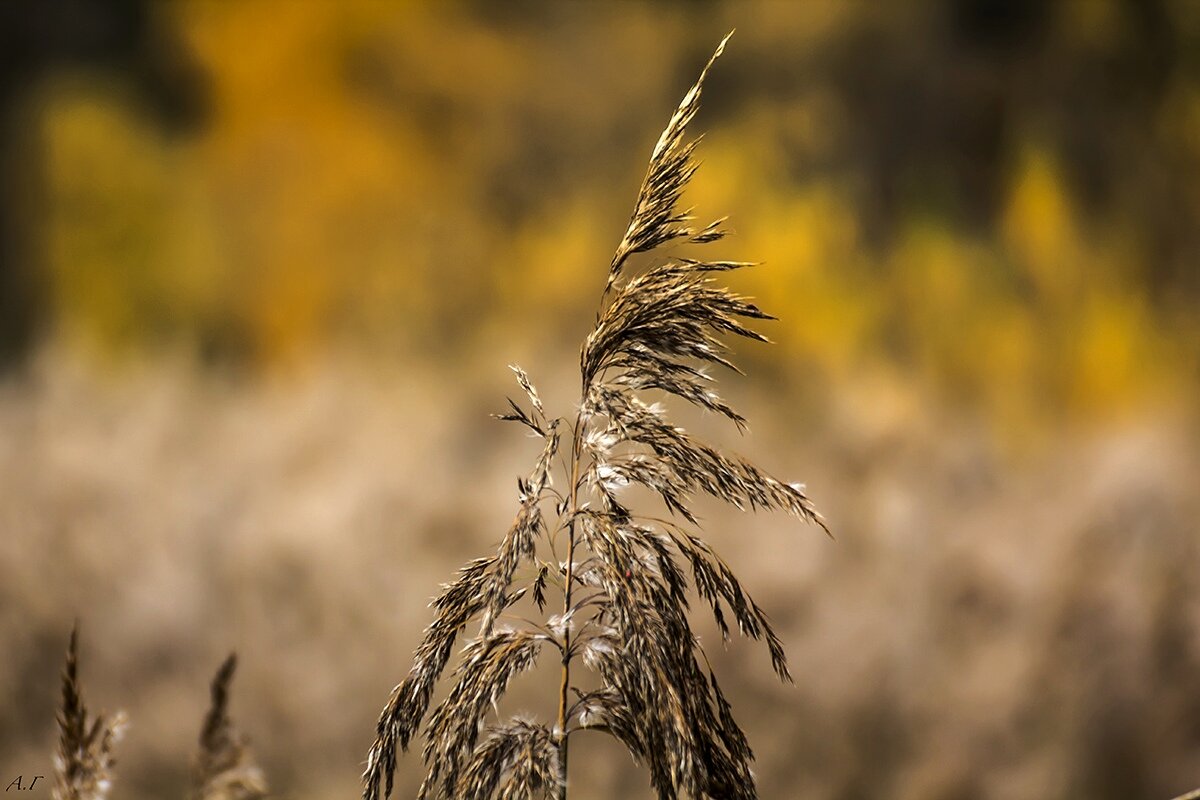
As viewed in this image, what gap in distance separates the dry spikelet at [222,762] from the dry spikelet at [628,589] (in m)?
0.18

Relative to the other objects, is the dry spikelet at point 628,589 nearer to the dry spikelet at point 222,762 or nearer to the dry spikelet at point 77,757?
the dry spikelet at point 222,762

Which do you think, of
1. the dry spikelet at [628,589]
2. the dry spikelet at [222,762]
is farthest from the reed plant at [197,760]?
the dry spikelet at [628,589]

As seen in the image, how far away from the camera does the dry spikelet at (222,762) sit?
50.9 inches

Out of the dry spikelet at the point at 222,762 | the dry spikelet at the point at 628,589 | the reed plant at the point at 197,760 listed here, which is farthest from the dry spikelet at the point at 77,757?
the dry spikelet at the point at 628,589

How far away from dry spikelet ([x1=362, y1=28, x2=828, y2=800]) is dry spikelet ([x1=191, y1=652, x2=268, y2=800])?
18 centimetres

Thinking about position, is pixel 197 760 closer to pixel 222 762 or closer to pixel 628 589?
pixel 222 762

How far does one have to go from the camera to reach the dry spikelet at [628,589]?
53.1 inches

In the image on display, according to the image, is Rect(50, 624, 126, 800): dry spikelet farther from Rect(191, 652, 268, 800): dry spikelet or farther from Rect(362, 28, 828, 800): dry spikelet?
Rect(362, 28, 828, 800): dry spikelet

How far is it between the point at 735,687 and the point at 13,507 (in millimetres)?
3105

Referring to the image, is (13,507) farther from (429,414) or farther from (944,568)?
(944,568)

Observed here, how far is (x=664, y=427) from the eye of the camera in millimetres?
1432

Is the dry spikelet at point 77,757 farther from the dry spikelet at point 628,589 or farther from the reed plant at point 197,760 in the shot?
the dry spikelet at point 628,589

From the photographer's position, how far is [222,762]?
1.30m

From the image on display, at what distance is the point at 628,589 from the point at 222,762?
1.85 ft
